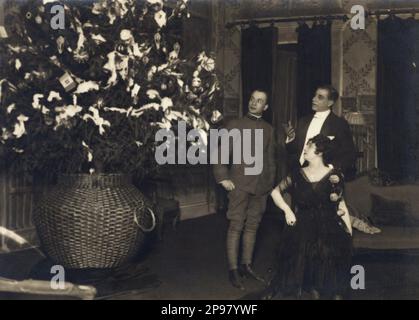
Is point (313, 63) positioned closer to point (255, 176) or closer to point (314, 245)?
point (255, 176)

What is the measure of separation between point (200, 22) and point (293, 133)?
135 inches

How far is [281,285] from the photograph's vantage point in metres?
4.20

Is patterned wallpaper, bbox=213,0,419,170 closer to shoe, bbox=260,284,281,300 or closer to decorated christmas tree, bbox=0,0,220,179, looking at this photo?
decorated christmas tree, bbox=0,0,220,179

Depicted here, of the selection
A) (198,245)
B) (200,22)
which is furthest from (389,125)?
(198,245)

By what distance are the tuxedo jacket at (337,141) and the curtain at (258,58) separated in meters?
3.67

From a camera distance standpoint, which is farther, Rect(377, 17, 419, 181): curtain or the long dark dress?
Rect(377, 17, 419, 181): curtain

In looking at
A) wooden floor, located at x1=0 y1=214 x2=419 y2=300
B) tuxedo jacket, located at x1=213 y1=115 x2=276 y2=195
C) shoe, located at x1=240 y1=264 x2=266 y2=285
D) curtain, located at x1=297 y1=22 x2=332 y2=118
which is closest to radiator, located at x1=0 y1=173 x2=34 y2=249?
wooden floor, located at x1=0 y1=214 x2=419 y2=300

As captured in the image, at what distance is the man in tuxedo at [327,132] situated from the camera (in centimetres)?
443

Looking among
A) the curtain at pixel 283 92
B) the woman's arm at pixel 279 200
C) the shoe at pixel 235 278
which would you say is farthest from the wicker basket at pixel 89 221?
the curtain at pixel 283 92

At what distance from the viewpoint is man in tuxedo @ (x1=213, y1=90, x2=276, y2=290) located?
4477 mm

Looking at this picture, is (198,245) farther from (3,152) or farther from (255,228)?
(3,152)

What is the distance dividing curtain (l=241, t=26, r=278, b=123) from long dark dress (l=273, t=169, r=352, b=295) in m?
4.09

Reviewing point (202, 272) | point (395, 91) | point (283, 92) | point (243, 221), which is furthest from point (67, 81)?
point (395, 91)

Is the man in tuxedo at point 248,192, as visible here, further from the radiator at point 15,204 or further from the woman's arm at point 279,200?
the radiator at point 15,204
